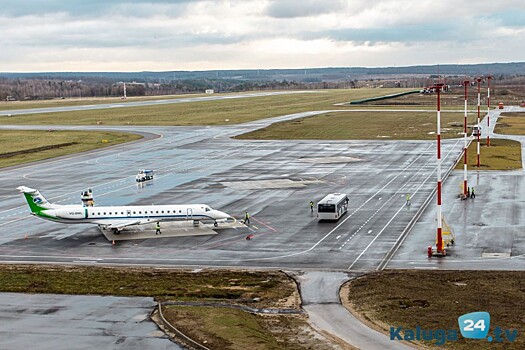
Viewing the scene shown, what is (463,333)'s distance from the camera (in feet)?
124

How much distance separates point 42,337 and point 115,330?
399cm

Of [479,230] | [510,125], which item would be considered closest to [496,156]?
[479,230]

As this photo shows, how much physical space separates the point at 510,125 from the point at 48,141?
358 ft

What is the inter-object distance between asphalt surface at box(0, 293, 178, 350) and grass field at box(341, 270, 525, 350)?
12869 millimetres


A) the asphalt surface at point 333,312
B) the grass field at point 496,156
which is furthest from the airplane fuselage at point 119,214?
the grass field at point 496,156

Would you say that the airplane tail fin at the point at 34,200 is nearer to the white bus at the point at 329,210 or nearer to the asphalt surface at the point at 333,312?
the white bus at the point at 329,210

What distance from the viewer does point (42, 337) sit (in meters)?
38.9

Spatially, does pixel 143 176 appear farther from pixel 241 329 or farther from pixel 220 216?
pixel 241 329

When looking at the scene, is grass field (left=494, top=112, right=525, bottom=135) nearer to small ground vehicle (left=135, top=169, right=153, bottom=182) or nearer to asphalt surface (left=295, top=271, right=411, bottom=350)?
small ground vehicle (left=135, top=169, right=153, bottom=182)

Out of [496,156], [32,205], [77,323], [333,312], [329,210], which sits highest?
[32,205]

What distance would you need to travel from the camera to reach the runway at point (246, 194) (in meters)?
59.4

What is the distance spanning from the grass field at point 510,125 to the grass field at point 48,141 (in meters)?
84.0

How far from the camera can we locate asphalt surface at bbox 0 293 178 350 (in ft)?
124

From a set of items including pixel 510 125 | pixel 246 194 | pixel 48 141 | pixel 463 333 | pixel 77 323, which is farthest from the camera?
pixel 510 125
